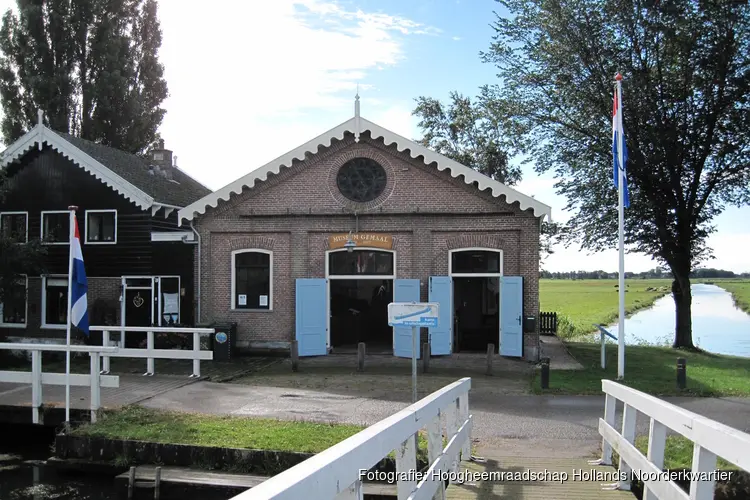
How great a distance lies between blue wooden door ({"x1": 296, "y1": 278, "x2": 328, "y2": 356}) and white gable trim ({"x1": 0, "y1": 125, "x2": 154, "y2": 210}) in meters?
6.41

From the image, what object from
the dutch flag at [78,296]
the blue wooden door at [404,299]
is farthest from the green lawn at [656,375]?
the dutch flag at [78,296]

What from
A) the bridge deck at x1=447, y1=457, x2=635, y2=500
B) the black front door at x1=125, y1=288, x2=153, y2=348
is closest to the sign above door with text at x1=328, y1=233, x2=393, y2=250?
the black front door at x1=125, y1=288, x2=153, y2=348

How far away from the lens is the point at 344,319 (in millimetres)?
21672

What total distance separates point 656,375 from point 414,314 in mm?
9264

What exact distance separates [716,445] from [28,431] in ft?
44.7

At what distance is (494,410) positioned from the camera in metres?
11.8

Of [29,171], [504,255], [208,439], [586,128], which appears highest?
[586,128]

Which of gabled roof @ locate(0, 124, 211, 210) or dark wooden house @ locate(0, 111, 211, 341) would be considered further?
gabled roof @ locate(0, 124, 211, 210)

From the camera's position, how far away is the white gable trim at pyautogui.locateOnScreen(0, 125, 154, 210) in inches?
829

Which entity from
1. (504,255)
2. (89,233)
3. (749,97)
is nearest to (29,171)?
(89,233)

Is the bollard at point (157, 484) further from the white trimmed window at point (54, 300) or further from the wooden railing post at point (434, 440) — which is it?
the white trimmed window at point (54, 300)

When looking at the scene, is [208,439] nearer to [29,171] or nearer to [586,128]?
[29,171]

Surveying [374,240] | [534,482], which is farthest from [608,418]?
[374,240]

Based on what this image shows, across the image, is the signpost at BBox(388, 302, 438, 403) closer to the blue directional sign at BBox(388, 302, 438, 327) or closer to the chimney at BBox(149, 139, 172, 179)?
the blue directional sign at BBox(388, 302, 438, 327)
